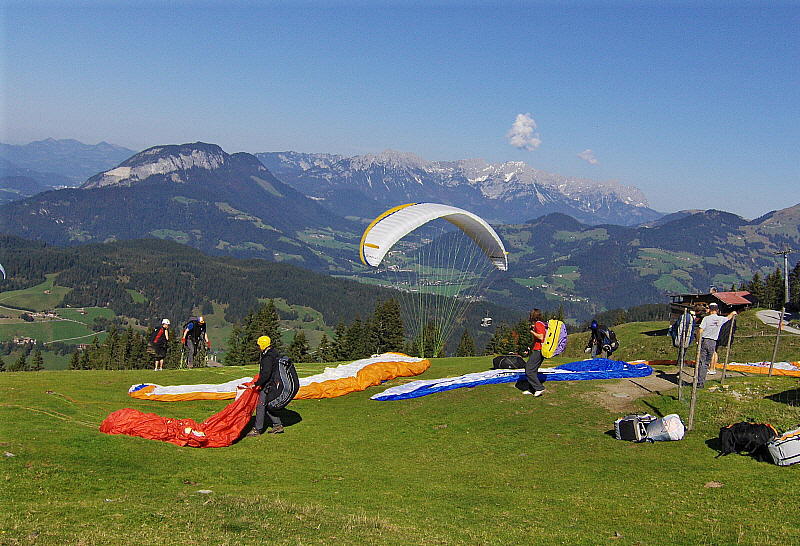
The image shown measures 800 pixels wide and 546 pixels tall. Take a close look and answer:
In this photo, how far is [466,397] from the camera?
57.1 feet

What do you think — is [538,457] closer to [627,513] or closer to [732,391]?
[627,513]

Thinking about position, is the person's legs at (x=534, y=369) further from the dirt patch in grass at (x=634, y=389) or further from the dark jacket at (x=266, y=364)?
the dark jacket at (x=266, y=364)

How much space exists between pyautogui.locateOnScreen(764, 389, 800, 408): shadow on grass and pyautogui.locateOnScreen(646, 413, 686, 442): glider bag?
141 inches

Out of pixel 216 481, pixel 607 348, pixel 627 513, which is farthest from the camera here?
pixel 607 348

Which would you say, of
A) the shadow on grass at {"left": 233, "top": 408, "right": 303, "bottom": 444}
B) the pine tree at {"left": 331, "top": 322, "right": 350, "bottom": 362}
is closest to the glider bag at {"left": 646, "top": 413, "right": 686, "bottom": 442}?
the shadow on grass at {"left": 233, "top": 408, "right": 303, "bottom": 444}

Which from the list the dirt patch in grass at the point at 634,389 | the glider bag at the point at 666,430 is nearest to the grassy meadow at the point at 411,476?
the dirt patch in grass at the point at 634,389

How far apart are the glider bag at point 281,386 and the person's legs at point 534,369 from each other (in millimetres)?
6736

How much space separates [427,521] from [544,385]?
1044 cm

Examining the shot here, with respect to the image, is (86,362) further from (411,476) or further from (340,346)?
(411,476)

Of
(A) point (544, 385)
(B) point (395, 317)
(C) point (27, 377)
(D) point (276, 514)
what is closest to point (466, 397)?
(A) point (544, 385)

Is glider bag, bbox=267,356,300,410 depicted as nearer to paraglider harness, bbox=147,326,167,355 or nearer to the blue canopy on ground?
the blue canopy on ground

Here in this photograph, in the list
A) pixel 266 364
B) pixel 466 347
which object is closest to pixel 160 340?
pixel 266 364

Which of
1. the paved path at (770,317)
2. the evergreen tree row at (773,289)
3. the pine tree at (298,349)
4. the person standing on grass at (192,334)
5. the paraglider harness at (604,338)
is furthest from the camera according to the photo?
the evergreen tree row at (773,289)

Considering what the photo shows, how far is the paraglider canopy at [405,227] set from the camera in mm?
24203
